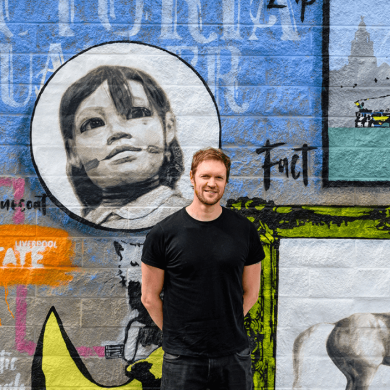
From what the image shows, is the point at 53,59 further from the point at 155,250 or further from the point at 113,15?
the point at 155,250

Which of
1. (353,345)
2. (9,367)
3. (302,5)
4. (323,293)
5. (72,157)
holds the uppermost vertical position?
(302,5)

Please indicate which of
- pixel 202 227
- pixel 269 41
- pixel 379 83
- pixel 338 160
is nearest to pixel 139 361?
pixel 202 227

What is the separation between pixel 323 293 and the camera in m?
2.40

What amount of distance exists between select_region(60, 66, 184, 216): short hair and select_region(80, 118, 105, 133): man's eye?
0.06 meters

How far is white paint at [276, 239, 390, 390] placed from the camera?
240 cm

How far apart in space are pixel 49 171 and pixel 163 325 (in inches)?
48.2

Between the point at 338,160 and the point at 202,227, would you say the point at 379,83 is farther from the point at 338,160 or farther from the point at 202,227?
the point at 202,227

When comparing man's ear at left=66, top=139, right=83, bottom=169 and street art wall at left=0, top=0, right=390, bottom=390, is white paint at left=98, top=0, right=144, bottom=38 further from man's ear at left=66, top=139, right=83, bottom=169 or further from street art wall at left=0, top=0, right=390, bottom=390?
man's ear at left=66, top=139, right=83, bottom=169

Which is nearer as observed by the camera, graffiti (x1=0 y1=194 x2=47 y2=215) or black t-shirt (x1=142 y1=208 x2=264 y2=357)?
black t-shirt (x1=142 y1=208 x2=264 y2=357)

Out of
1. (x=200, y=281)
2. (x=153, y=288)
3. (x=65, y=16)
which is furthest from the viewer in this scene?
(x=65, y=16)

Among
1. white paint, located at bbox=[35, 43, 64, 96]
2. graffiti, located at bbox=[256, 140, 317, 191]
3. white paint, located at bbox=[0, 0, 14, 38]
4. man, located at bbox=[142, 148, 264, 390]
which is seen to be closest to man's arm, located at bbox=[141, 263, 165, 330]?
man, located at bbox=[142, 148, 264, 390]

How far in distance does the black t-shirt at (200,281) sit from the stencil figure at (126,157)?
60cm

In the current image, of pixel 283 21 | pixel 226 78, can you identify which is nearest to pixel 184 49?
pixel 226 78

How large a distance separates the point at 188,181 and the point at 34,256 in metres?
1.09
